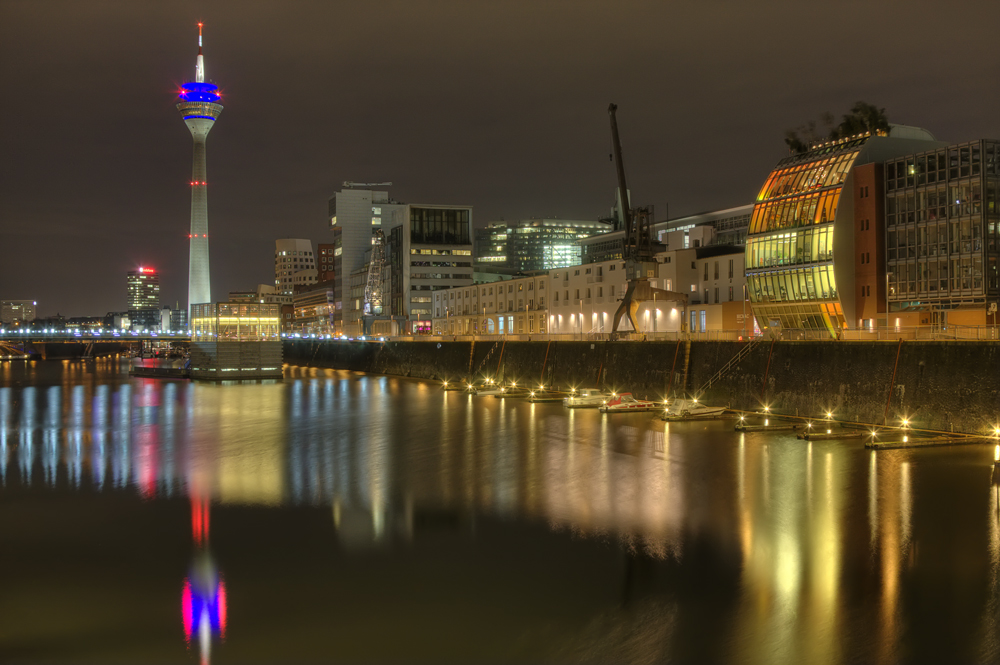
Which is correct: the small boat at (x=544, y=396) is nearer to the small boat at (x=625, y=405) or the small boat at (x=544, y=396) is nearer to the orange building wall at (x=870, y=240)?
the small boat at (x=625, y=405)

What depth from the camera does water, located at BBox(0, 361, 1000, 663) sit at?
1527 centimetres

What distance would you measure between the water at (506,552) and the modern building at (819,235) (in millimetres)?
22209

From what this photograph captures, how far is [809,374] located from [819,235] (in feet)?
58.5

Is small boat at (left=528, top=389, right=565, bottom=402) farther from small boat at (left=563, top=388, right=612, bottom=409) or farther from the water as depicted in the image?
the water

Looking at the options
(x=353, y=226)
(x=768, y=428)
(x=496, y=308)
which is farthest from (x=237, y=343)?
(x=353, y=226)

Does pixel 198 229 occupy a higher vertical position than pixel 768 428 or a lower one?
higher

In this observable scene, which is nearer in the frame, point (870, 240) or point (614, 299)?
point (870, 240)

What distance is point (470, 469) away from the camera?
32906mm

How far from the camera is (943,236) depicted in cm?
5000

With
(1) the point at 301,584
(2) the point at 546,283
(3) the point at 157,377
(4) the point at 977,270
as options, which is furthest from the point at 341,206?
(1) the point at 301,584

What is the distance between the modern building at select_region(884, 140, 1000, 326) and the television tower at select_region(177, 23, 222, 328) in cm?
10489

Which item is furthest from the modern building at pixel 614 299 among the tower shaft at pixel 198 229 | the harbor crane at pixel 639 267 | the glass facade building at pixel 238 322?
the tower shaft at pixel 198 229

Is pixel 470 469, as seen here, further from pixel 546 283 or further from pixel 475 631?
pixel 546 283

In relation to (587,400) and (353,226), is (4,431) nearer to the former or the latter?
(587,400)
